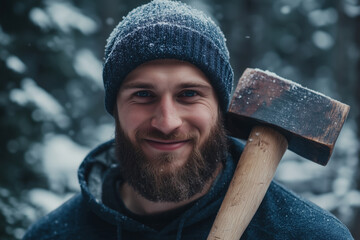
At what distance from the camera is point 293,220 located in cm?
237

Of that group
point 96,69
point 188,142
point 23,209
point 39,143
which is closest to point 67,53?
point 96,69

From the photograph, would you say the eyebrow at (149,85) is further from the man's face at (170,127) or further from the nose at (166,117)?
the nose at (166,117)

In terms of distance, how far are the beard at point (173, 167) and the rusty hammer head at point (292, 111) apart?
1.14ft

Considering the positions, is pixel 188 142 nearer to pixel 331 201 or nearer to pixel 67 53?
pixel 67 53

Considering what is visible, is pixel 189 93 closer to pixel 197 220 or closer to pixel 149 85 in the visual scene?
pixel 149 85

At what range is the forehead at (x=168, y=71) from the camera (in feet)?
7.91

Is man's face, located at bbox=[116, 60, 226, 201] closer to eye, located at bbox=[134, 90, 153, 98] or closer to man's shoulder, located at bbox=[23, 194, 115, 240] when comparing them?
eye, located at bbox=[134, 90, 153, 98]

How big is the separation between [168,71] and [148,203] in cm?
96

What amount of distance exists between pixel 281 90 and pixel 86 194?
1502 mm

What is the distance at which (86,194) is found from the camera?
2721mm

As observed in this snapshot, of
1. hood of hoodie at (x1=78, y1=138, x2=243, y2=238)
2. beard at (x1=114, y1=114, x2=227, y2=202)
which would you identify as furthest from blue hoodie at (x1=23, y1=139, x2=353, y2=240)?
beard at (x1=114, y1=114, x2=227, y2=202)

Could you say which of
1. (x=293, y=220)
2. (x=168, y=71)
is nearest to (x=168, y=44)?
(x=168, y=71)

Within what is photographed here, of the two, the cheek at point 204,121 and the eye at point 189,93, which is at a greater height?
the eye at point 189,93

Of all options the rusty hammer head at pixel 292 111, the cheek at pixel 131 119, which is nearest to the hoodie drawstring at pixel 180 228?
the cheek at pixel 131 119
